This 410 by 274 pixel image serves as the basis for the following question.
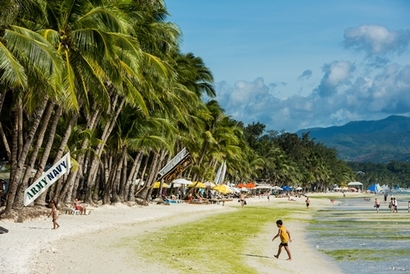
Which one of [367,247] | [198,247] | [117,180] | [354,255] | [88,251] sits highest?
[117,180]

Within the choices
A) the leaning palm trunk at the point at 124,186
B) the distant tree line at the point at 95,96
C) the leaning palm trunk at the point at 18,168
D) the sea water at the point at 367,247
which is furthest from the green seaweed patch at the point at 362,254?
the leaning palm trunk at the point at 124,186

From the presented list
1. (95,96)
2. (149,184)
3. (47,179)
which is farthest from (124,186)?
(95,96)

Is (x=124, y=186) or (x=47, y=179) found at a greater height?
(x=124, y=186)

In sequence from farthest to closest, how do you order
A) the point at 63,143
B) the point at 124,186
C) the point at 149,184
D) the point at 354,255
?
the point at 149,184 < the point at 124,186 < the point at 63,143 < the point at 354,255

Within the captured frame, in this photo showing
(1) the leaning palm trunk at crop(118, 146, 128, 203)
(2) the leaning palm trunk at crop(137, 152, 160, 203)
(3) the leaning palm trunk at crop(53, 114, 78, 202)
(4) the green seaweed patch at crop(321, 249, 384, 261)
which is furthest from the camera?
(2) the leaning palm trunk at crop(137, 152, 160, 203)

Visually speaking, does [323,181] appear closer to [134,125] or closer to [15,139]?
[134,125]

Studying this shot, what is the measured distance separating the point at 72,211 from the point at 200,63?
80.3 feet

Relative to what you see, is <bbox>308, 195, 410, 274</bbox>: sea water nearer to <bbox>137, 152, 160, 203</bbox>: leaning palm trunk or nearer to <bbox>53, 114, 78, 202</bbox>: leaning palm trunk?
<bbox>53, 114, 78, 202</bbox>: leaning palm trunk

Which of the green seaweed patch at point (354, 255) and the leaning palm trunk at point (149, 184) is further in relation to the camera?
the leaning palm trunk at point (149, 184)

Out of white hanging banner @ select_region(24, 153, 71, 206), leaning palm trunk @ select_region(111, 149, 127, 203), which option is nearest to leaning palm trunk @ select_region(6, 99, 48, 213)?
white hanging banner @ select_region(24, 153, 71, 206)

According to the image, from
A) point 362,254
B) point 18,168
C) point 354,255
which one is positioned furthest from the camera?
point 18,168

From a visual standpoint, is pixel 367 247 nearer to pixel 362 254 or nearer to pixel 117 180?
pixel 362 254

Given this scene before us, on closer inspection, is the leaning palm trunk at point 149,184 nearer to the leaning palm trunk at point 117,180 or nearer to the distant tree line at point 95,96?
the distant tree line at point 95,96

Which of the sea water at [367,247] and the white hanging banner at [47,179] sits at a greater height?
the white hanging banner at [47,179]
